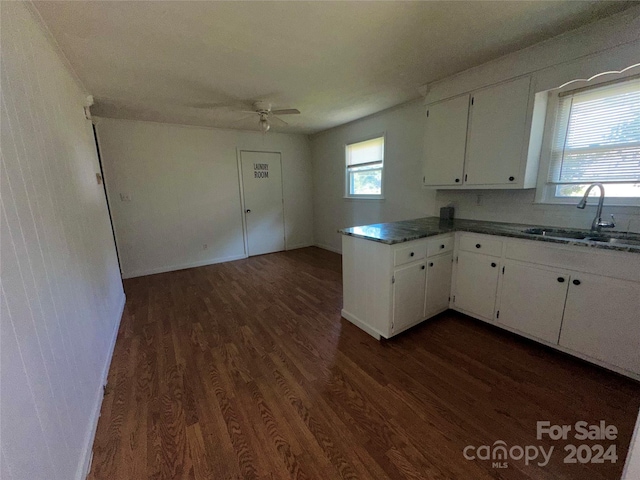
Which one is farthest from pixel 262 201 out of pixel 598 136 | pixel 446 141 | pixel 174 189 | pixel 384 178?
pixel 598 136

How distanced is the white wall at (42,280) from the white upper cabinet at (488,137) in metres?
3.20

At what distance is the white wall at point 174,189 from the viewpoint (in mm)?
3753

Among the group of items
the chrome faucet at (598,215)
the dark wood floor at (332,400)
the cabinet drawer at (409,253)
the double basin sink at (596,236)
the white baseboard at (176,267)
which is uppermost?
the chrome faucet at (598,215)

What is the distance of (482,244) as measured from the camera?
7.60 ft

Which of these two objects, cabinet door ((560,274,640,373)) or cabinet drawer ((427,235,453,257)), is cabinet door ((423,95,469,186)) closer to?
cabinet drawer ((427,235,453,257))

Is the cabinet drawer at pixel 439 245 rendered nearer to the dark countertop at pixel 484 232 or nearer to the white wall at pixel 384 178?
the dark countertop at pixel 484 232

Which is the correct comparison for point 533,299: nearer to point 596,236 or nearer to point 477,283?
point 477,283

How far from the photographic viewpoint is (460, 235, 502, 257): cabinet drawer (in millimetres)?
2213

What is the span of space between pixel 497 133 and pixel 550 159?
0.51 m

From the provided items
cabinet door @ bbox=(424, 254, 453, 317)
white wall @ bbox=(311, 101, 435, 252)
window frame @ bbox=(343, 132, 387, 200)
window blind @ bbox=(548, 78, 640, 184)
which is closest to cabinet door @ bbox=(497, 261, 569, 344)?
cabinet door @ bbox=(424, 254, 453, 317)

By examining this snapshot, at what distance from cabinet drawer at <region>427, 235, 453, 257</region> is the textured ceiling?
5.28 ft

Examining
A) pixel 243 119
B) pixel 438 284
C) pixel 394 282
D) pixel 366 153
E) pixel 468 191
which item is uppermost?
pixel 243 119

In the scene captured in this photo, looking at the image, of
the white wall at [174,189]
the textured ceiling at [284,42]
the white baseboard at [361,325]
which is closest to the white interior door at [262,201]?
the white wall at [174,189]

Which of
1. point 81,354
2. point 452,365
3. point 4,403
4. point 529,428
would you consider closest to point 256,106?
point 81,354
